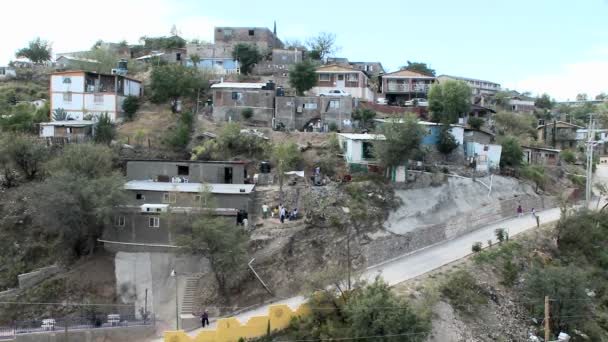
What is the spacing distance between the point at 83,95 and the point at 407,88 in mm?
25910

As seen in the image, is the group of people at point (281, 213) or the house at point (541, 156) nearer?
the group of people at point (281, 213)

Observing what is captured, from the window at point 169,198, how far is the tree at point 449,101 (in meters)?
20.1

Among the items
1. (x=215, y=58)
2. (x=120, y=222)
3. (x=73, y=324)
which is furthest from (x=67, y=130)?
(x=215, y=58)

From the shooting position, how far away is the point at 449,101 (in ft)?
139

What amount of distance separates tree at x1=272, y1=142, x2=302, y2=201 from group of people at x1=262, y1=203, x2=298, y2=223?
2671 mm

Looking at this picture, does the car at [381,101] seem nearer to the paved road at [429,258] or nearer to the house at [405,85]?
the house at [405,85]

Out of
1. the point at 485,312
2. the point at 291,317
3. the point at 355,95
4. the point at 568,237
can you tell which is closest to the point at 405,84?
the point at 355,95

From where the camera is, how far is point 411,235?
29922 millimetres

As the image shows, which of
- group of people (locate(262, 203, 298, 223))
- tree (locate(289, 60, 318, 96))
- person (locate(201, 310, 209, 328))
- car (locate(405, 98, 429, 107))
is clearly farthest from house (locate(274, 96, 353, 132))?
person (locate(201, 310, 209, 328))

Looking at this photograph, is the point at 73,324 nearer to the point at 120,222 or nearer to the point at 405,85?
the point at 120,222

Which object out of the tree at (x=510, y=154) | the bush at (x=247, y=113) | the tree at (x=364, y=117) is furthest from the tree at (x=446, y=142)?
the bush at (x=247, y=113)

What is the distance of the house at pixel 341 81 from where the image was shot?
46812 millimetres

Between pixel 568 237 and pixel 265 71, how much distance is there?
101 ft

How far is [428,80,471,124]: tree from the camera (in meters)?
42.0
